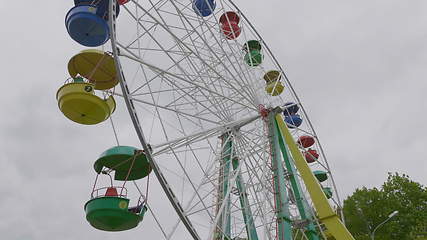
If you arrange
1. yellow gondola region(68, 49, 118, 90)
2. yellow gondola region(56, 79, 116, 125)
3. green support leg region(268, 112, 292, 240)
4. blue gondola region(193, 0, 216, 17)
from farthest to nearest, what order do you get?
blue gondola region(193, 0, 216, 17), yellow gondola region(68, 49, 118, 90), green support leg region(268, 112, 292, 240), yellow gondola region(56, 79, 116, 125)

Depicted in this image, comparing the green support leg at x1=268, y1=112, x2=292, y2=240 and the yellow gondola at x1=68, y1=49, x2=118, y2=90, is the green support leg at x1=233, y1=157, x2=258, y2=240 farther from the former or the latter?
the yellow gondola at x1=68, y1=49, x2=118, y2=90

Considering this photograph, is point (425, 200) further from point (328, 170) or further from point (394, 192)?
point (328, 170)

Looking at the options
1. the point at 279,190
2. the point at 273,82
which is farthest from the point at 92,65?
the point at 273,82

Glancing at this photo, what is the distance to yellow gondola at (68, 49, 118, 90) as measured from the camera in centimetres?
1010

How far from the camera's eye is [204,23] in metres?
12.2

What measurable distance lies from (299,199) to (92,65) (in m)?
6.26

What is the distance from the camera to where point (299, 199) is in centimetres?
1023

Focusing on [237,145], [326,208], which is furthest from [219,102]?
[326,208]

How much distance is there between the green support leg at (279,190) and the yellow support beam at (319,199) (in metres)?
0.37

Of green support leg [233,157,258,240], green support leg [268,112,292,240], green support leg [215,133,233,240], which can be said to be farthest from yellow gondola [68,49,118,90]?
green support leg [268,112,292,240]

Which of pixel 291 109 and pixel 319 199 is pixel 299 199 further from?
pixel 291 109

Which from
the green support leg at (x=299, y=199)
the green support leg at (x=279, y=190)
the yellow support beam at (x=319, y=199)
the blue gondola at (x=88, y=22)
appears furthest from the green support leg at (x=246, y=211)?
the blue gondola at (x=88, y=22)

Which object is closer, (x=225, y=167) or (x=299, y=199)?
(x=299, y=199)

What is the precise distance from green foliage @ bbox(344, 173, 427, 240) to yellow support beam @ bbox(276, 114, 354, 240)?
14226 millimetres
